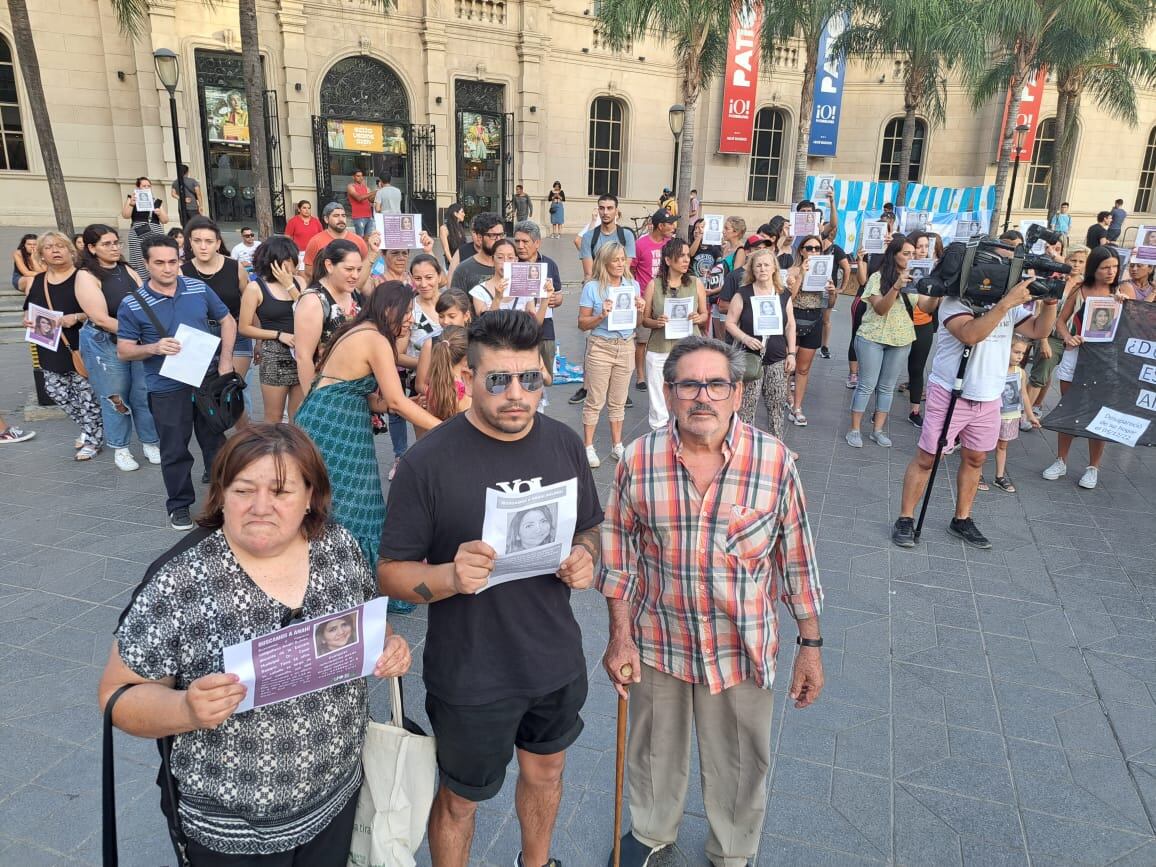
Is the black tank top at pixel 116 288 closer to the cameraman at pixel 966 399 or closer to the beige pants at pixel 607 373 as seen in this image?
the beige pants at pixel 607 373

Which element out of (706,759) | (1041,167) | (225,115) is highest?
(225,115)

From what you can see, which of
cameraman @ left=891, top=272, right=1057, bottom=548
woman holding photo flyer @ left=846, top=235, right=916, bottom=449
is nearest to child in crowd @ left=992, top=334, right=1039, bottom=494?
cameraman @ left=891, top=272, right=1057, bottom=548

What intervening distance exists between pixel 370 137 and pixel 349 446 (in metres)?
20.3

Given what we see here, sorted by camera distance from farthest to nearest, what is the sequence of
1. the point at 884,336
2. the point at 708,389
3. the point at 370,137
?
the point at 370,137
the point at 884,336
the point at 708,389

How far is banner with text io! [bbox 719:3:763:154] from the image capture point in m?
25.5

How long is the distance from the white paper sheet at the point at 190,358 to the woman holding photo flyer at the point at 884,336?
5832 mm

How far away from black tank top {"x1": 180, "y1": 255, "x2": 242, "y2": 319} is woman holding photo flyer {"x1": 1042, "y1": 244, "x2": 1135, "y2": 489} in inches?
280

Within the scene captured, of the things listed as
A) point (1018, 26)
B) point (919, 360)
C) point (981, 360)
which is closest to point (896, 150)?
point (1018, 26)

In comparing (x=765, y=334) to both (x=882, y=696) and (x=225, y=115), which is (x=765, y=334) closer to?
(x=882, y=696)

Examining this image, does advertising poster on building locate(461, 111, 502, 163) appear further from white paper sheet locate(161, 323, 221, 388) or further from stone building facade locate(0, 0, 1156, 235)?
white paper sheet locate(161, 323, 221, 388)

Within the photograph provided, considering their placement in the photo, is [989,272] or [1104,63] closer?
[989,272]

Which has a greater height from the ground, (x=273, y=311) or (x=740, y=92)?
(x=740, y=92)

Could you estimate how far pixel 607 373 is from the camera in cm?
666

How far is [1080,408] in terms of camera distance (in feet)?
21.7
